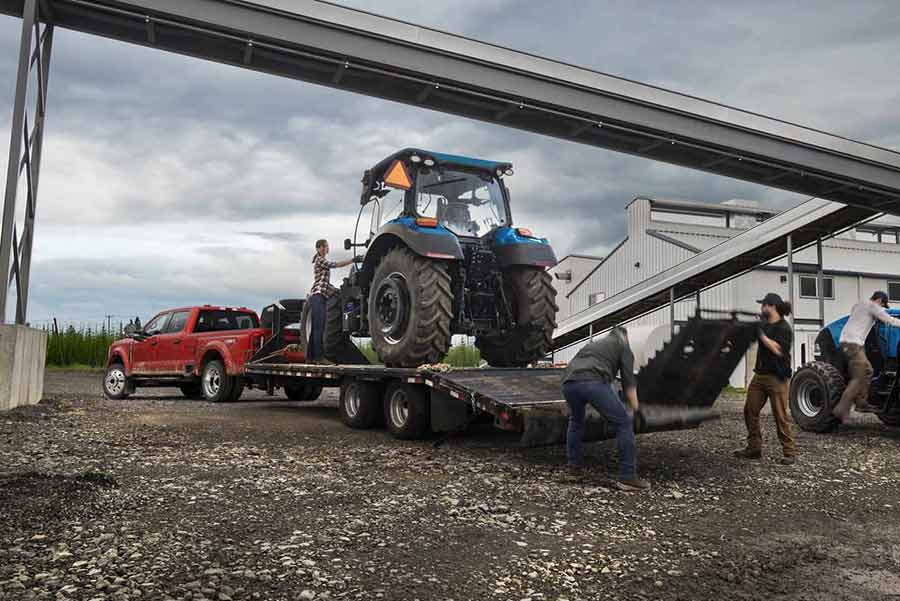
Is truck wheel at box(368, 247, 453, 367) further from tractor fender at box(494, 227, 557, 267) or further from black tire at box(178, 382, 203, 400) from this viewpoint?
black tire at box(178, 382, 203, 400)

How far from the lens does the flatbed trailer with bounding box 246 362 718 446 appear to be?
6.75 metres

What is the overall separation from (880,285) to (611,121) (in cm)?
2292

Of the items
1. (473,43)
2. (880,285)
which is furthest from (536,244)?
(880,285)

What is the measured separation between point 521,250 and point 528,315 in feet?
2.64

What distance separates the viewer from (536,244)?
30.1ft

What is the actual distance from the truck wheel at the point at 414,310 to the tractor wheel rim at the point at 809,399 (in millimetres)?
5575

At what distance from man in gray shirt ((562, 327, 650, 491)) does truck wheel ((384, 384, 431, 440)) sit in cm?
213

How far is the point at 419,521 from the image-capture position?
5098 mm

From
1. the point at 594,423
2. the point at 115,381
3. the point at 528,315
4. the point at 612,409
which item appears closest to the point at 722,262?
the point at 528,315

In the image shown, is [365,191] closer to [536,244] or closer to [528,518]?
[536,244]

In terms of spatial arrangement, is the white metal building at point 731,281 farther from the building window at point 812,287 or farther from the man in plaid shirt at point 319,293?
the man in plaid shirt at point 319,293

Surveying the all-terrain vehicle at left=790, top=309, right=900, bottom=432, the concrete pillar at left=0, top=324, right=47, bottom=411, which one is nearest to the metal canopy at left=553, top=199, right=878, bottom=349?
the all-terrain vehicle at left=790, top=309, right=900, bottom=432

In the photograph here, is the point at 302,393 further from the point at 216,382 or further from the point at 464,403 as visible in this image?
the point at 464,403

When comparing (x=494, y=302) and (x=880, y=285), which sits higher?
(x=880, y=285)
